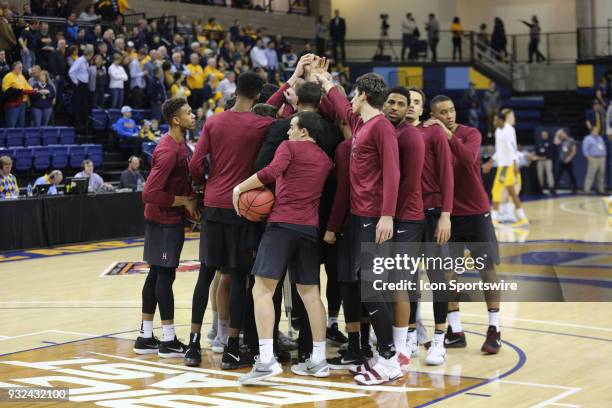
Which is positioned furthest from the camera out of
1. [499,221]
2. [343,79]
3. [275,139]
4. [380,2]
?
[380,2]

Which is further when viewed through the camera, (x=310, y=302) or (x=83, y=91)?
(x=83, y=91)

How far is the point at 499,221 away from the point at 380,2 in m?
18.7

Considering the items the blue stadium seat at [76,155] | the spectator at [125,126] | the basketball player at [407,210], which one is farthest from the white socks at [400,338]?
the spectator at [125,126]

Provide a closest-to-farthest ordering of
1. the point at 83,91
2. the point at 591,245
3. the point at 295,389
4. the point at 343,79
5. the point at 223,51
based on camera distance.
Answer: the point at 295,389 < the point at 591,245 < the point at 83,91 < the point at 223,51 < the point at 343,79

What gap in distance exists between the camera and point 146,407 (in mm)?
5918

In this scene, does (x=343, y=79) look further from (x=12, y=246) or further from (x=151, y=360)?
(x=151, y=360)

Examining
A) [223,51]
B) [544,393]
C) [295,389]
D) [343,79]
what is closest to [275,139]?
[295,389]

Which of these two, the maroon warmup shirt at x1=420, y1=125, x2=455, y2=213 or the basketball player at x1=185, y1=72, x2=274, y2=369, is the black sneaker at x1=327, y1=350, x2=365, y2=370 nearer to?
the basketball player at x1=185, y1=72, x2=274, y2=369

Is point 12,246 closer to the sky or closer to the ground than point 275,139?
closer to the ground

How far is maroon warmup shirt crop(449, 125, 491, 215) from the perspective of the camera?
7.50 m

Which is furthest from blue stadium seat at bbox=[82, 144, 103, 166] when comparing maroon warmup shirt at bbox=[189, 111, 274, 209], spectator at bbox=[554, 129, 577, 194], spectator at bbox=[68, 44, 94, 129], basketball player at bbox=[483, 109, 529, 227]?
spectator at bbox=[554, 129, 577, 194]

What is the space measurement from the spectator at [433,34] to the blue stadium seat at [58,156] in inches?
623

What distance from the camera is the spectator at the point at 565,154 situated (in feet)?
79.7

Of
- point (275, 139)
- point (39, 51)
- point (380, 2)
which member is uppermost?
point (380, 2)
